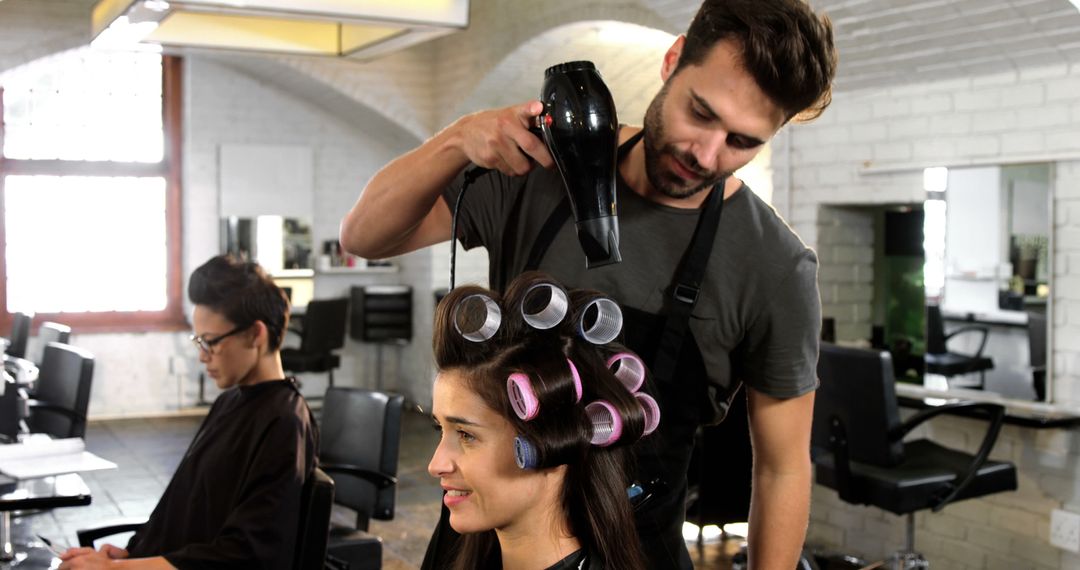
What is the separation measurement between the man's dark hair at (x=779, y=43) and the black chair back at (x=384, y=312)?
7.57 m

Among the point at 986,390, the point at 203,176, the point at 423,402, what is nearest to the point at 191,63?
the point at 203,176

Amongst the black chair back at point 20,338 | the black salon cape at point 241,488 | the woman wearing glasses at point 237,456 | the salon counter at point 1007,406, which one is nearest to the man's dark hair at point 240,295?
the woman wearing glasses at point 237,456

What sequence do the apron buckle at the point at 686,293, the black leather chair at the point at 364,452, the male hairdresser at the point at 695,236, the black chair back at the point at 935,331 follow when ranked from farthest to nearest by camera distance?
the black chair back at the point at 935,331
the black leather chair at the point at 364,452
the apron buckle at the point at 686,293
the male hairdresser at the point at 695,236

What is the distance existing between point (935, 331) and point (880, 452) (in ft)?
3.10

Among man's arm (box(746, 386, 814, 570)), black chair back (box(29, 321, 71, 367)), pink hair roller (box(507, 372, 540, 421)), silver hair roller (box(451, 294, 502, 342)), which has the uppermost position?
silver hair roller (box(451, 294, 502, 342))

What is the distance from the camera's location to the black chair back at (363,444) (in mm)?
3439

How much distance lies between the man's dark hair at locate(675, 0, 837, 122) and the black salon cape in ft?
4.84

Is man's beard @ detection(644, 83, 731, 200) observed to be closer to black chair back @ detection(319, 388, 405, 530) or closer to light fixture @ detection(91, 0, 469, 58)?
black chair back @ detection(319, 388, 405, 530)

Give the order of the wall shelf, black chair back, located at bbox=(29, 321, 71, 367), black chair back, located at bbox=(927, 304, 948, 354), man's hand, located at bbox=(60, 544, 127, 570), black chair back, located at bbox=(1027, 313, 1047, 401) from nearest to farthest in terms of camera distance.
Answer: man's hand, located at bbox=(60, 544, 127, 570) → black chair back, located at bbox=(1027, 313, 1047, 401) → black chair back, located at bbox=(927, 304, 948, 354) → black chair back, located at bbox=(29, 321, 71, 367) → the wall shelf

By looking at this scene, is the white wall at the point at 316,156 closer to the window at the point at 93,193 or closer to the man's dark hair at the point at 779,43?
the window at the point at 93,193

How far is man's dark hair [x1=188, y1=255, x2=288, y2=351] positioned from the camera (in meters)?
2.71

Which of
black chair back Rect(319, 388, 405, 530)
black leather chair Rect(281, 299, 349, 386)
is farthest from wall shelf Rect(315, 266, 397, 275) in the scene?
black chair back Rect(319, 388, 405, 530)

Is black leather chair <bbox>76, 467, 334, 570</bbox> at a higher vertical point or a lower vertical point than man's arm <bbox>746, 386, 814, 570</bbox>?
lower

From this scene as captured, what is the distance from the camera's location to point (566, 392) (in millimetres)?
1347
